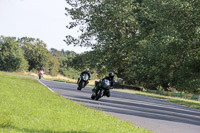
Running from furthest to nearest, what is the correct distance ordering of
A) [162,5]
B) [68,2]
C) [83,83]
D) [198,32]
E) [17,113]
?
[68,2] < [162,5] < [198,32] < [83,83] < [17,113]

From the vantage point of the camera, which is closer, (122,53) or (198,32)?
(198,32)

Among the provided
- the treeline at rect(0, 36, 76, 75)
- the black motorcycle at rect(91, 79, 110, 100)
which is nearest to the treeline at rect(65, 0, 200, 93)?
the black motorcycle at rect(91, 79, 110, 100)

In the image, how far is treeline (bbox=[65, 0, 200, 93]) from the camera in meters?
32.8

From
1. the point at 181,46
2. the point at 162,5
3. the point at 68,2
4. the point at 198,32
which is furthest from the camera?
the point at 68,2

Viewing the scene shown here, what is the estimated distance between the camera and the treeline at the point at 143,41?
32.8 metres

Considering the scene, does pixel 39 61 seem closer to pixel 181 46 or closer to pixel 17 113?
pixel 181 46

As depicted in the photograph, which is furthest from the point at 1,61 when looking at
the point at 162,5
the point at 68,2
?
the point at 162,5

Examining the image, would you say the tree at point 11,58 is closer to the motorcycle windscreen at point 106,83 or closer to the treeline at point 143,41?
the treeline at point 143,41

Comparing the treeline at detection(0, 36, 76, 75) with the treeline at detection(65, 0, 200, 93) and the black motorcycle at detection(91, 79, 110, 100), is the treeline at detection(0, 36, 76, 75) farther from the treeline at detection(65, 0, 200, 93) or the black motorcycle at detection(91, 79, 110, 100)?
the black motorcycle at detection(91, 79, 110, 100)

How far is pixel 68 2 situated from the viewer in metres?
53.8

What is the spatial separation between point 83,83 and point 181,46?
Result: 1048cm

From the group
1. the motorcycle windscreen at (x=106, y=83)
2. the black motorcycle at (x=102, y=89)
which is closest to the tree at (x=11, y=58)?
the black motorcycle at (x=102, y=89)

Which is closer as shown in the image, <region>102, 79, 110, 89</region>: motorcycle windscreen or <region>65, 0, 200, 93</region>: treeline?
<region>102, 79, 110, 89</region>: motorcycle windscreen

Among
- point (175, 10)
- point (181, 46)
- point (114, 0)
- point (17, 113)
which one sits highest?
point (114, 0)
